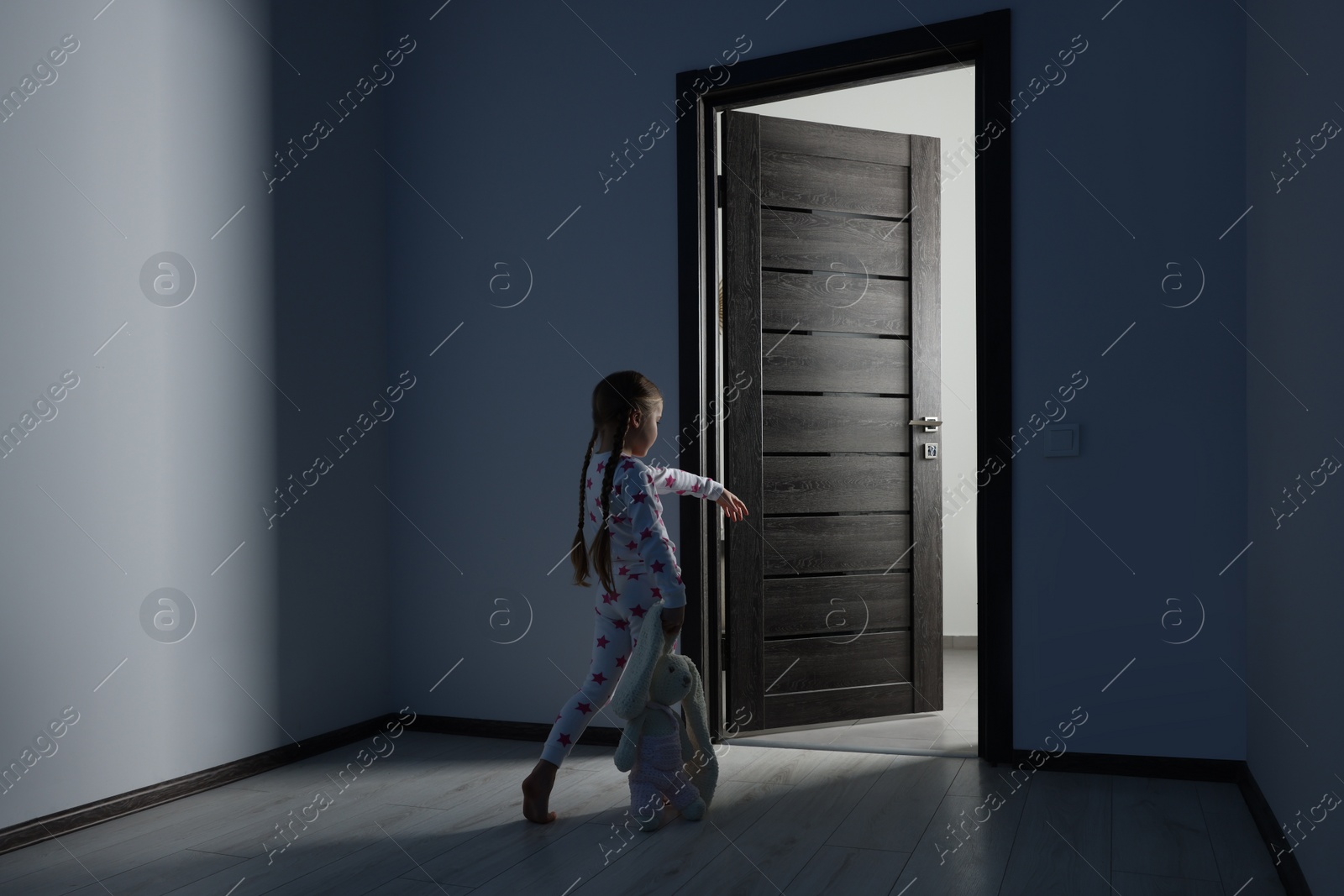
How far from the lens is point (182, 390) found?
273 cm

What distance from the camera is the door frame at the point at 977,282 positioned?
283cm

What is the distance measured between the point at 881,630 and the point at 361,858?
6.45 feet

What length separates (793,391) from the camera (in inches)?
133

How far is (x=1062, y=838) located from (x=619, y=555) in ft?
3.92

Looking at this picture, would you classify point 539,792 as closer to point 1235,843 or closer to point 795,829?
point 795,829

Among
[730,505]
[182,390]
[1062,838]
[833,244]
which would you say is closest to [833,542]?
[730,505]

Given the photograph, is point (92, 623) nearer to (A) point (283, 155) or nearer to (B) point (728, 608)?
(A) point (283, 155)

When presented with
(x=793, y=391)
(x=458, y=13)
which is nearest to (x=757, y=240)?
(x=793, y=391)

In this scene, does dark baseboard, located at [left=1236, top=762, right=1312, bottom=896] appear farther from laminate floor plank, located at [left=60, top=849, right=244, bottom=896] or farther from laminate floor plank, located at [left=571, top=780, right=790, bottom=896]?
laminate floor plank, located at [left=60, top=849, right=244, bottom=896]

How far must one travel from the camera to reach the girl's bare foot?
2.39 meters

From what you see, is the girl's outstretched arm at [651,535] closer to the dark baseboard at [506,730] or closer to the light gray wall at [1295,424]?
the dark baseboard at [506,730]

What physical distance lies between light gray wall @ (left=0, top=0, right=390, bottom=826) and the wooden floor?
0.98 ft

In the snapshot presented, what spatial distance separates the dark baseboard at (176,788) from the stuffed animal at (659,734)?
1.19 meters

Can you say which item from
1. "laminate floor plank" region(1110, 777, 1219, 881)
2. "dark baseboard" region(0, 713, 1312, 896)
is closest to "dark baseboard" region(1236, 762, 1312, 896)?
"dark baseboard" region(0, 713, 1312, 896)
